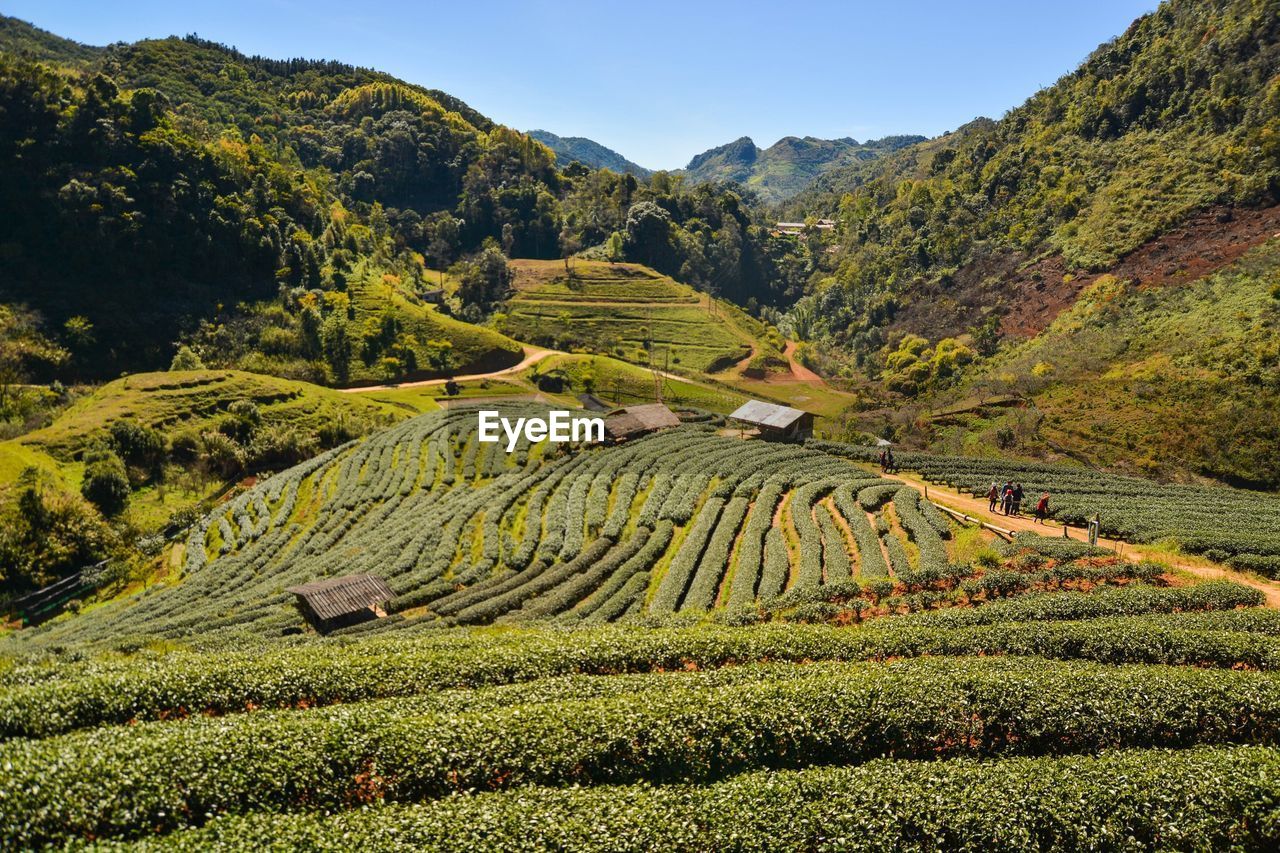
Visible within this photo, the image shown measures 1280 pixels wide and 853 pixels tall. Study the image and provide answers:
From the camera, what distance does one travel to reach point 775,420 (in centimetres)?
6353

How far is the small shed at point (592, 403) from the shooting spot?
3784 inches

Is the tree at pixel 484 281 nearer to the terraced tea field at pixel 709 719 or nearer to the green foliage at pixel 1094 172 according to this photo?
the green foliage at pixel 1094 172

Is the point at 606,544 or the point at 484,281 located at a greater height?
the point at 484,281

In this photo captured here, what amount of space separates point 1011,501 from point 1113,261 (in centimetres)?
8717

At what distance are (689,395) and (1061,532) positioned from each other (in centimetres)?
7524

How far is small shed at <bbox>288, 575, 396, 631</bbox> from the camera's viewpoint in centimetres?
3234

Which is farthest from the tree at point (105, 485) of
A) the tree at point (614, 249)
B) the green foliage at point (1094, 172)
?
the tree at point (614, 249)

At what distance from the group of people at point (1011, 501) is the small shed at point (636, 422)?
3286cm

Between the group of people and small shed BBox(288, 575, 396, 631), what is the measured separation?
35223mm

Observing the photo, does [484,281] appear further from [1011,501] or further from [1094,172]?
[1011,501]

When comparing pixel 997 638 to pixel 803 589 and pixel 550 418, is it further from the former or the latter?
pixel 550 418

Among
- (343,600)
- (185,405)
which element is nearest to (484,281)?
(185,405)

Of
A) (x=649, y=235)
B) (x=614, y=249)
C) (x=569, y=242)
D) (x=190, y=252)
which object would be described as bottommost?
(x=190, y=252)

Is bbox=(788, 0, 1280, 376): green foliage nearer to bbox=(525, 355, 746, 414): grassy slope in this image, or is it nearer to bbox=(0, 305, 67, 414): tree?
bbox=(525, 355, 746, 414): grassy slope
